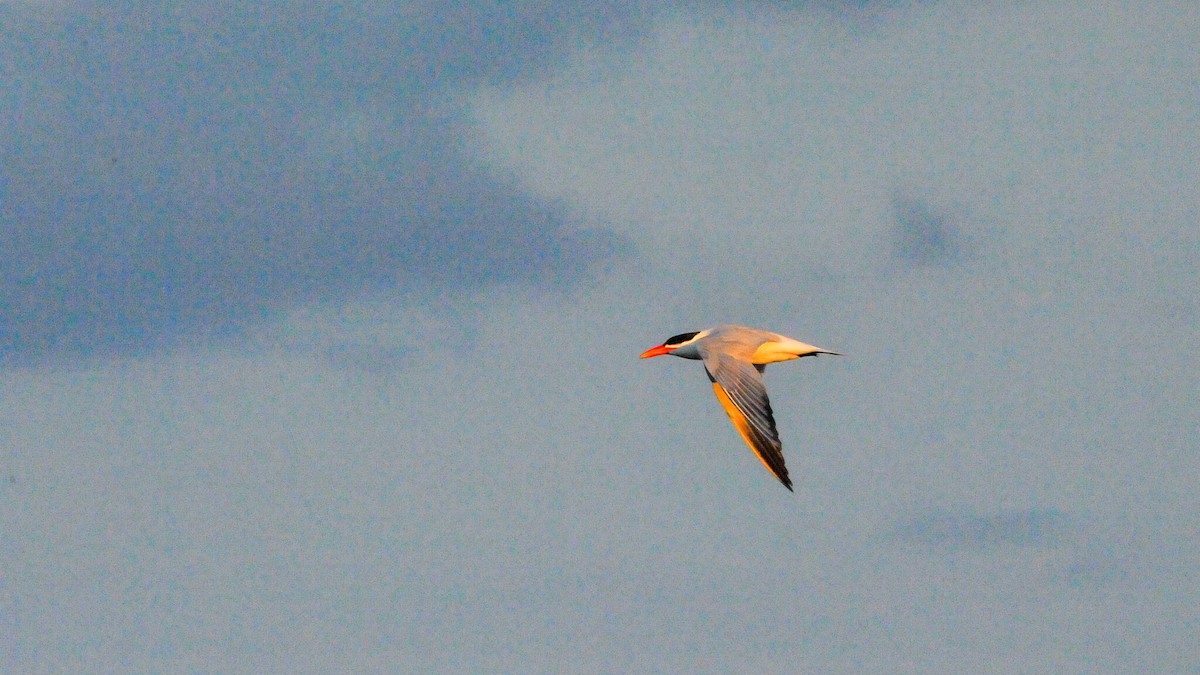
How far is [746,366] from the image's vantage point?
53.2m

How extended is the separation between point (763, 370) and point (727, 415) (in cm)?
375

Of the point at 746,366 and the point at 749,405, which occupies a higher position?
the point at 746,366

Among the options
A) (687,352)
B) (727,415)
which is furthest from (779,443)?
(687,352)

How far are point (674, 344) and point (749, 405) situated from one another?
750 cm

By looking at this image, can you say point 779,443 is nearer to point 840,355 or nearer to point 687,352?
point 840,355

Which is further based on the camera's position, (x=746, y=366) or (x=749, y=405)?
(x=746, y=366)

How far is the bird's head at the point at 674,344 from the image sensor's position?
57.7 meters

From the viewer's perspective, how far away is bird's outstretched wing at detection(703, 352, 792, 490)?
49688 mm

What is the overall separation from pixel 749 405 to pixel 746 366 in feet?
7.48

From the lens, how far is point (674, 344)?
5834 cm

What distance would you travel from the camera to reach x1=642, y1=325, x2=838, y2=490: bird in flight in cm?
5000

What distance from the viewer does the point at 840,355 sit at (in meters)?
52.7

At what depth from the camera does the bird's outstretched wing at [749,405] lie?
163 feet

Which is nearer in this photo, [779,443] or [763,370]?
[779,443]
